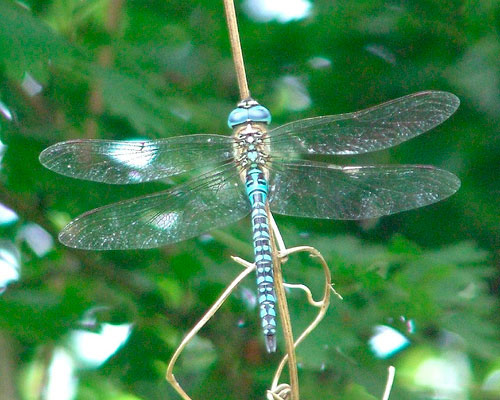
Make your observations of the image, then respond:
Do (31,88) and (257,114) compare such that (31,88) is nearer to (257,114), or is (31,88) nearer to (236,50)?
(257,114)

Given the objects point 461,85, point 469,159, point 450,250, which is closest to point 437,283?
point 450,250

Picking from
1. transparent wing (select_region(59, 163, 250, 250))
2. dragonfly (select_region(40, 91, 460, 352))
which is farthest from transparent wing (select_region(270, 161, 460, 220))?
transparent wing (select_region(59, 163, 250, 250))

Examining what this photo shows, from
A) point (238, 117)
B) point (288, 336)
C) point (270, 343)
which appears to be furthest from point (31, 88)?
point (288, 336)

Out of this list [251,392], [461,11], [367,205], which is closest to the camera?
[367,205]

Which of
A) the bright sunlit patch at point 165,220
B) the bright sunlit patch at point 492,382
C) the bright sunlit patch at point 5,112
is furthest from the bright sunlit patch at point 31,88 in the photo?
the bright sunlit patch at point 492,382

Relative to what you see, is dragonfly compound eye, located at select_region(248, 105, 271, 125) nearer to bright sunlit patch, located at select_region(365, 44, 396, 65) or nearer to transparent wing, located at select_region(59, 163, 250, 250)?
transparent wing, located at select_region(59, 163, 250, 250)

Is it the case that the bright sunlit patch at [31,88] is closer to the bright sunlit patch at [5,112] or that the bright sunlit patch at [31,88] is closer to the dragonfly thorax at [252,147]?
the bright sunlit patch at [5,112]

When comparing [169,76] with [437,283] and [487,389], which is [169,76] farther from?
[487,389]
